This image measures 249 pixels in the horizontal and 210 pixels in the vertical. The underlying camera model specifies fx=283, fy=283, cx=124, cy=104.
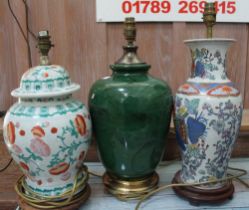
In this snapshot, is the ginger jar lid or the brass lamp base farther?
the brass lamp base

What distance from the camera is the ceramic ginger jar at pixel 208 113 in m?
0.57

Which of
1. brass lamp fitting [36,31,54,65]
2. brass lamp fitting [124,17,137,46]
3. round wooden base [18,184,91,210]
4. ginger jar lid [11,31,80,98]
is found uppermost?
brass lamp fitting [124,17,137,46]

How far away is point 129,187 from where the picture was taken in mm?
651

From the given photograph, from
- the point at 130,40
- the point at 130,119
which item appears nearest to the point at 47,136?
the point at 130,119

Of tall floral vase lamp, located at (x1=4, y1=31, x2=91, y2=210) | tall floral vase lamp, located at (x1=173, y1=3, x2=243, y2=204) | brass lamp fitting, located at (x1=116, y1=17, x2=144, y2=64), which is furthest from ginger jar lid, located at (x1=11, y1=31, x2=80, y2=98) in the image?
tall floral vase lamp, located at (x1=173, y1=3, x2=243, y2=204)

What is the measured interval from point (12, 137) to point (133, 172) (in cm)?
27

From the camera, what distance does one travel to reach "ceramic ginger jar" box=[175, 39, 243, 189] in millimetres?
569

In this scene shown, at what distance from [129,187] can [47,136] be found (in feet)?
0.77

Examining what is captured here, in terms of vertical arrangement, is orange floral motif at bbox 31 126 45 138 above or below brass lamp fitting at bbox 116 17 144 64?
below

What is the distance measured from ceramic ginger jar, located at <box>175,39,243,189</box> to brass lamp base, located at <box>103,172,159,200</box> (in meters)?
0.10

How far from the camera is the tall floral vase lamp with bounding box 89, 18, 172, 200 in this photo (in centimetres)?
58

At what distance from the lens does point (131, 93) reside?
1.88ft

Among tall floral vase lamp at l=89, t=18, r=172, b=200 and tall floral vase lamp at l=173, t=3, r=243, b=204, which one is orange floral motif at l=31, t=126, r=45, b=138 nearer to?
tall floral vase lamp at l=89, t=18, r=172, b=200

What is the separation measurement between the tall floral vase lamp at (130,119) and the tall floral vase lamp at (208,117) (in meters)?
0.05
